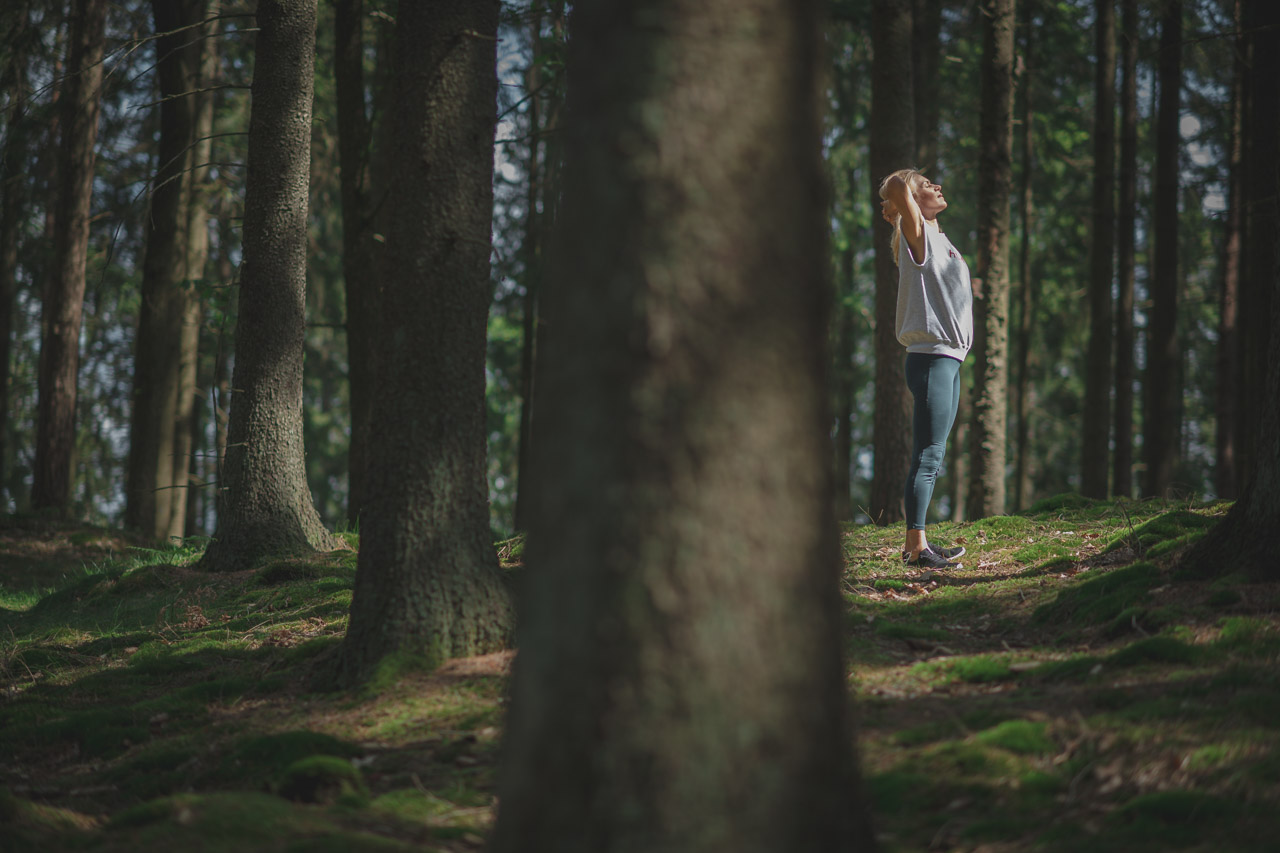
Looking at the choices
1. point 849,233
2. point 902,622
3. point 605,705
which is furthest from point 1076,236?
point 605,705

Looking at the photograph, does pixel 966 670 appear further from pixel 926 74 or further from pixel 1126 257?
pixel 926 74

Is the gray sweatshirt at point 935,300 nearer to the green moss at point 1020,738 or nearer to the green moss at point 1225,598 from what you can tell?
the green moss at point 1225,598

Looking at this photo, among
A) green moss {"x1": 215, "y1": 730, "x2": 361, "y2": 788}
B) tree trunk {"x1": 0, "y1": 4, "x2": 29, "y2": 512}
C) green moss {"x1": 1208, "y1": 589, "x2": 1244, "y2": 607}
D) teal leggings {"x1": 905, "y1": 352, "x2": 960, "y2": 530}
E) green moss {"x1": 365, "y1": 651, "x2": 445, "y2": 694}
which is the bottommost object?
green moss {"x1": 215, "y1": 730, "x2": 361, "y2": 788}

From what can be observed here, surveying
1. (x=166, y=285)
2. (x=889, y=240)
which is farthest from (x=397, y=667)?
(x=166, y=285)

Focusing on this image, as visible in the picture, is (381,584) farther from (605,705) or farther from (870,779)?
(605,705)

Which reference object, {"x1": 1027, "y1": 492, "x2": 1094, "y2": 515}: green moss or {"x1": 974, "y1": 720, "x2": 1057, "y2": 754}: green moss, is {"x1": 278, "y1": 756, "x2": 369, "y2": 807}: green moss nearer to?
{"x1": 974, "y1": 720, "x2": 1057, "y2": 754}: green moss

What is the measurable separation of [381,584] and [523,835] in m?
2.67

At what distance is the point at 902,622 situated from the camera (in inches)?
203

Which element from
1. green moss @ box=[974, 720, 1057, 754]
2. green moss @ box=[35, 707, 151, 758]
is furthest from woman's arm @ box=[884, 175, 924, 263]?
green moss @ box=[35, 707, 151, 758]

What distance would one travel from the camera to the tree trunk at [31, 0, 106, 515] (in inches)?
535

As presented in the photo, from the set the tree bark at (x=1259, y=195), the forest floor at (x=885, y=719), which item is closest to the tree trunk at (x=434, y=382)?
the forest floor at (x=885, y=719)

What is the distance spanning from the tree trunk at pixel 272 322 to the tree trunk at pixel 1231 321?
13.7 metres

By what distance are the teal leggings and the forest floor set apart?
2.13ft

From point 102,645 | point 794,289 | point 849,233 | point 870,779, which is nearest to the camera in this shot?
point 794,289
